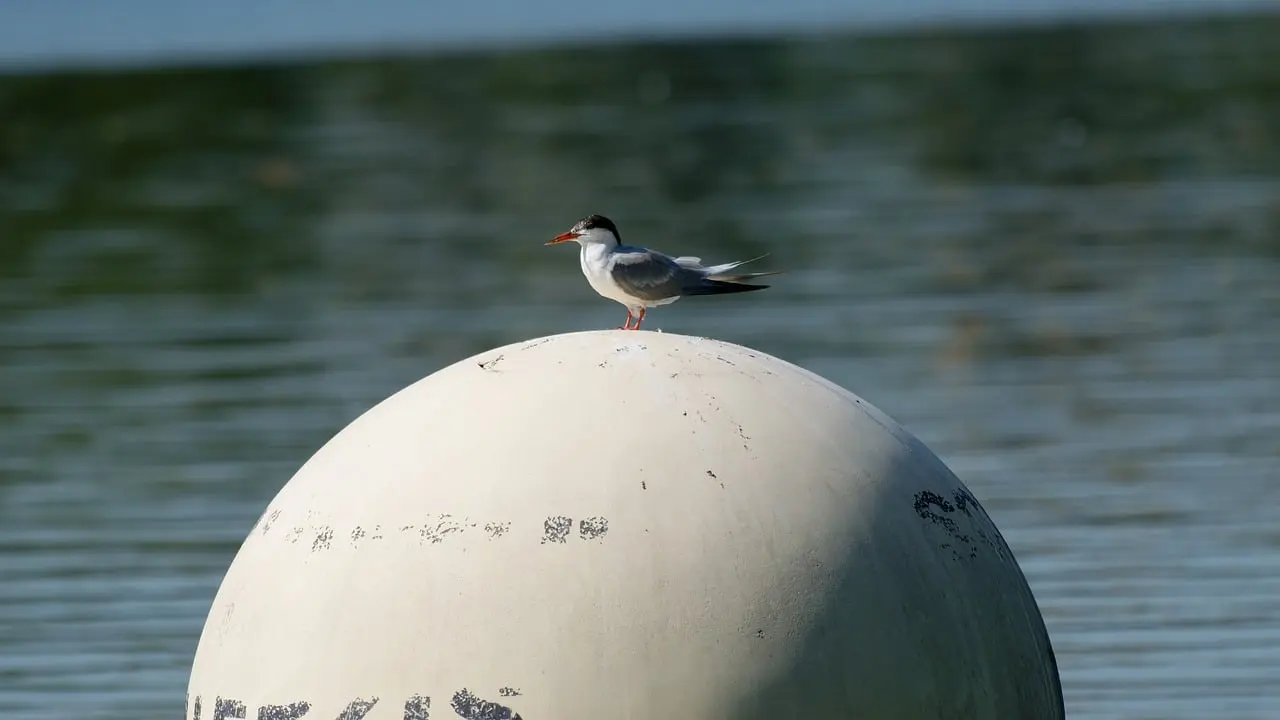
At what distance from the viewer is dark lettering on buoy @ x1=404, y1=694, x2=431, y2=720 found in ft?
19.4

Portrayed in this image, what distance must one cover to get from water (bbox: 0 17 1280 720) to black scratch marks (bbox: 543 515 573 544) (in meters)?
6.39

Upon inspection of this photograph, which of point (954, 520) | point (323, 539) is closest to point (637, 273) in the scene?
point (954, 520)

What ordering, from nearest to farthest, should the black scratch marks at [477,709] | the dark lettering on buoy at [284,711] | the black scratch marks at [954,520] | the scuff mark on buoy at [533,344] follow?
the black scratch marks at [477,709]
the dark lettering on buoy at [284,711]
the black scratch marks at [954,520]
the scuff mark on buoy at [533,344]

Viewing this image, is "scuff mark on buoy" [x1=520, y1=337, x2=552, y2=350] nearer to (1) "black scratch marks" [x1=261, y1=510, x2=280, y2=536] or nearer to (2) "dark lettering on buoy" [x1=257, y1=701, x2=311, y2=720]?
(1) "black scratch marks" [x1=261, y1=510, x2=280, y2=536]

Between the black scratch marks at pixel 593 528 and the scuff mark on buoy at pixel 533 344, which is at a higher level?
the scuff mark on buoy at pixel 533 344

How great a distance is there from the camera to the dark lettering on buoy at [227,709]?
6238 millimetres

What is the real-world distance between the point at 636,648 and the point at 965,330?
1716cm

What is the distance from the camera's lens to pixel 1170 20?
103625 millimetres

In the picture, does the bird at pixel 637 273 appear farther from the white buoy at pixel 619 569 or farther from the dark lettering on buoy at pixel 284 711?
the dark lettering on buoy at pixel 284 711

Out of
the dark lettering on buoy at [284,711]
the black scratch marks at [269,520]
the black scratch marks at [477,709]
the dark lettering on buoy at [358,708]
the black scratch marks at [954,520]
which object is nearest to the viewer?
the black scratch marks at [477,709]

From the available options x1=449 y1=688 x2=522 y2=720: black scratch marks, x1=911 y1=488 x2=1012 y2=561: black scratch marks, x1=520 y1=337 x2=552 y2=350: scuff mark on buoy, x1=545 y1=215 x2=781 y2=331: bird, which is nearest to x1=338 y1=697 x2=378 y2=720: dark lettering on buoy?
x1=449 y1=688 x2=522 y2=720: black scratch marks

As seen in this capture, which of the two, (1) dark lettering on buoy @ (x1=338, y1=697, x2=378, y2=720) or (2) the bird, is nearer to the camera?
(1) dark lettering on buoy @ (x1=338, y1=697, x2=378, y2=720)

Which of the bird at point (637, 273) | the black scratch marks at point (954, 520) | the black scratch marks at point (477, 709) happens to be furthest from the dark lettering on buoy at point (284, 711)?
the bird at point (637, 273)

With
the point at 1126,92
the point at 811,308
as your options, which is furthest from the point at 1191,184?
the point at 1126,92
